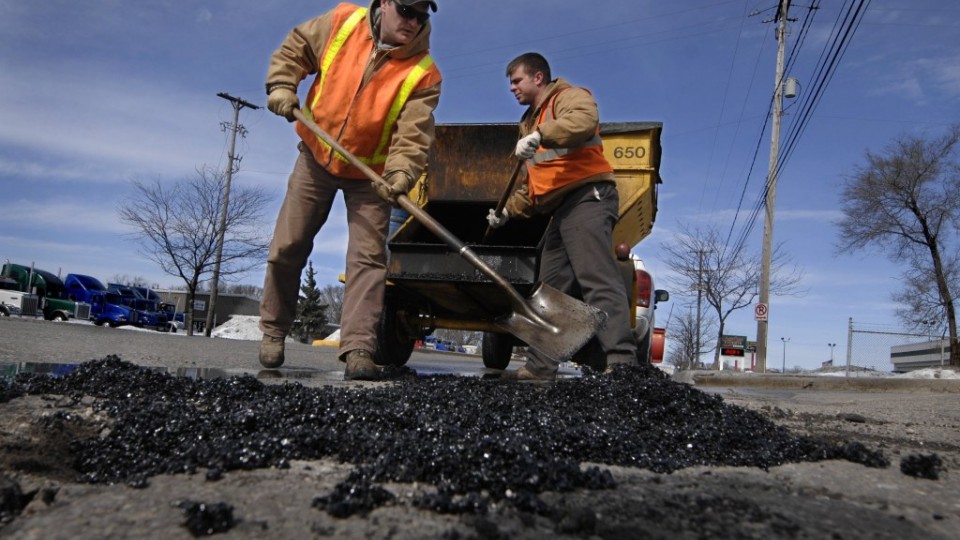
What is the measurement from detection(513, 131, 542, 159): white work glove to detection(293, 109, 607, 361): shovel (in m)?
0.70

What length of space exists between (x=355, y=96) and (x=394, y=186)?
633 mm

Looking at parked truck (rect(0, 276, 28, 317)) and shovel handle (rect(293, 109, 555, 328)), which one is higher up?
shovel handle (rect(293, 109, 555, 328))

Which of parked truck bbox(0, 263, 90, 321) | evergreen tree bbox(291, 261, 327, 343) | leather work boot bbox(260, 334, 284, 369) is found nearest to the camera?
leather work boot bbox(260, 334, 284, 369)

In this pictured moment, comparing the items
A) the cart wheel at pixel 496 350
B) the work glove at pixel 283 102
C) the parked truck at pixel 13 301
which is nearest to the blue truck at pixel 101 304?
the parked truck at pixel 13 301

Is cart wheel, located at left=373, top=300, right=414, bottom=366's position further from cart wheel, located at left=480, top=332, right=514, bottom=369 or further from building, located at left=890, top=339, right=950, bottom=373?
building, located at left=890, top=339, right=950, bottom=373

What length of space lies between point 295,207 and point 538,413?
2421mm

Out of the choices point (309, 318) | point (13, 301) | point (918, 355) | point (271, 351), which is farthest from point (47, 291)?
point (918, 355)

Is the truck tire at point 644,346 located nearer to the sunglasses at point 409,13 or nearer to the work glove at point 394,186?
the work glove at point 394,186

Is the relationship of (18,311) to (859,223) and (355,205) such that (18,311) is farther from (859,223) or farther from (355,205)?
(859,223)

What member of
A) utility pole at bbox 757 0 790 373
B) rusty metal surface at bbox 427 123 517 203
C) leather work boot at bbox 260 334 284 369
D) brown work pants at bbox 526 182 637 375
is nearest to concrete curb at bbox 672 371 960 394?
rusty metal surface at bbox 427 123 517 203

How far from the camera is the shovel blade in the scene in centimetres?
365

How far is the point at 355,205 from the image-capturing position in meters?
4.18

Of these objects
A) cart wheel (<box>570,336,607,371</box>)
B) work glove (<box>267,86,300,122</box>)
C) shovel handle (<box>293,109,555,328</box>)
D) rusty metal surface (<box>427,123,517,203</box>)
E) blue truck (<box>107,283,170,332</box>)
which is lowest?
blue truck (<box>107,283,170,332</box>)

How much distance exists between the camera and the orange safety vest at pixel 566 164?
14.0ft
